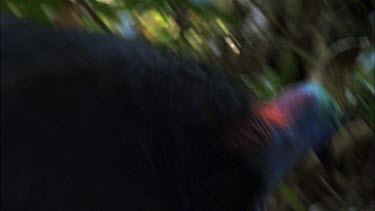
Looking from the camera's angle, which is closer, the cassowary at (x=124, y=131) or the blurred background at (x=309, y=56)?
the cassowary at (x=124, y=131)

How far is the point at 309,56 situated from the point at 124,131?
579mm

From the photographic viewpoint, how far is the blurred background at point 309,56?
859 mm

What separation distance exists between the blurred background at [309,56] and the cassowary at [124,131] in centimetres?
29

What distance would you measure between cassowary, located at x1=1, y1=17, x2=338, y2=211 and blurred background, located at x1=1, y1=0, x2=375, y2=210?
0.29 meters

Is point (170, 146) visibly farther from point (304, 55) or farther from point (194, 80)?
point (304, 55)

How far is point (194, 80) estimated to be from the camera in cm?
50

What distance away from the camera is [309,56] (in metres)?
0.99

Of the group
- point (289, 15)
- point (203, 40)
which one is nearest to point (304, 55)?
point (289, 15)

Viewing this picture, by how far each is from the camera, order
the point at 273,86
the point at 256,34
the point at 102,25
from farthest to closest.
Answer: the point at 256,34 < the point at 273,86 < the point at 102,25

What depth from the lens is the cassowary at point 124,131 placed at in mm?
437

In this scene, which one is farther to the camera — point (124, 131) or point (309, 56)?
point (309, 56)

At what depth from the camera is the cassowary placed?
0.44 m

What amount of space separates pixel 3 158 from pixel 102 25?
28 cm

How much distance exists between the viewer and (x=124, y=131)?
46cm
